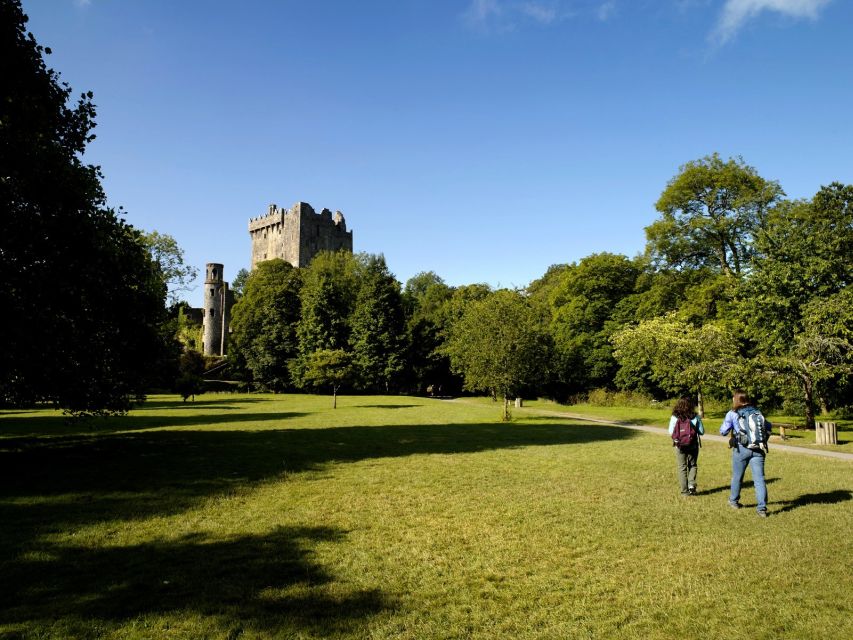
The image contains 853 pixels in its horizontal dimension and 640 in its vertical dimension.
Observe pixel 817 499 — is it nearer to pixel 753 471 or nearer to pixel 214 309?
pixel 753 471

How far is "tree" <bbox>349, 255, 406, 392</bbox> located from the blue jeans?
152 feet

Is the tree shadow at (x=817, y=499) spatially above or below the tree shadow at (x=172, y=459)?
above

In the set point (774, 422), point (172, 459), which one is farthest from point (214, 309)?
point (774, 422)

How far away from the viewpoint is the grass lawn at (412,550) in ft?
16.3

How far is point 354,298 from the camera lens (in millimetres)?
61844

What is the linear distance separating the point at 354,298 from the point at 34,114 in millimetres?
49901

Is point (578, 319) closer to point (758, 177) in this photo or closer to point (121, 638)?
point (758, 177)

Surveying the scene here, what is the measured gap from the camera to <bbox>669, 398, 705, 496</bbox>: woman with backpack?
10211mm

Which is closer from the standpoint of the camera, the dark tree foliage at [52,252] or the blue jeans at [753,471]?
the blue jeans at [753,471]

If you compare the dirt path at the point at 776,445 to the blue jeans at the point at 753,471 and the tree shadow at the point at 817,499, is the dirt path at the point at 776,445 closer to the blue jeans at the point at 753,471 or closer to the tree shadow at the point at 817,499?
the tree shadow at the point at 817,499

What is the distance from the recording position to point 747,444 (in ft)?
30.2

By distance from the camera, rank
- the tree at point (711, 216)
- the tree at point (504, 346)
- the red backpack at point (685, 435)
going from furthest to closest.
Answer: the tree at point (711, 216)
the tree at point (504, 346)
the red backpack at point (685, 435)

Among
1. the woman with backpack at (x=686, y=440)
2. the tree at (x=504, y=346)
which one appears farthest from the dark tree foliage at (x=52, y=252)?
the tree at (x=504, y=346)

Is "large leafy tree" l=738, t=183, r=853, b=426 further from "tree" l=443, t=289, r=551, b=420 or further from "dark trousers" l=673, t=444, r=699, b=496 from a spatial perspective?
"dark trousers" l=673, t=444, r=699, b=496
